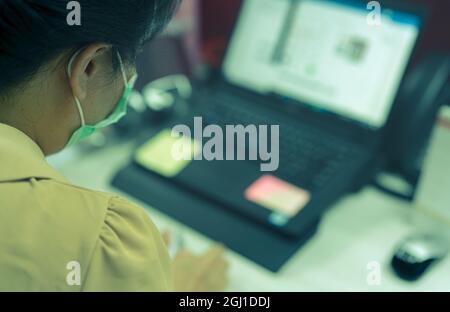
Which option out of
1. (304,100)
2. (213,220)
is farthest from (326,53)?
(213,220)

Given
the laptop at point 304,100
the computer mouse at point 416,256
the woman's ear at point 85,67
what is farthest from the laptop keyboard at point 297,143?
the woman's ear at point 85,67

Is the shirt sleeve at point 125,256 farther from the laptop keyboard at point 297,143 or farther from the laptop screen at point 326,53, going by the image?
the laptop screen at point 326,53

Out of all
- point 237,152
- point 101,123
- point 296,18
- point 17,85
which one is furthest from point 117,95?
point 296,18

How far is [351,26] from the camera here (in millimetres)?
994

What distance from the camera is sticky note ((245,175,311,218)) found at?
906 mm

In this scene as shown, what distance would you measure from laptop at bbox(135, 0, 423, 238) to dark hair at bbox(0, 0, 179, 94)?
40 centimetres

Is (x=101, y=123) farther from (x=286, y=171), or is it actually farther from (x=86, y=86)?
→ (x=286, y=171)

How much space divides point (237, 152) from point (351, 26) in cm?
29

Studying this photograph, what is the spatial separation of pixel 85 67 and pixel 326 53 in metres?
0.53

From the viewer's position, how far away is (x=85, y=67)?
0.60m

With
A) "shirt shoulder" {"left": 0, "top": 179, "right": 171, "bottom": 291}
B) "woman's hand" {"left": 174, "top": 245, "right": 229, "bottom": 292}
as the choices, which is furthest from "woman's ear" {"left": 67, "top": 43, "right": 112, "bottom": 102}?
"woman's hand" {"left": 174, "top": 245, "right": 229, "bottom": 292}

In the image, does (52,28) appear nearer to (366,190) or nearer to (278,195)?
(278,195)

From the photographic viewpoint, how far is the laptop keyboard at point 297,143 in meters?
0.96

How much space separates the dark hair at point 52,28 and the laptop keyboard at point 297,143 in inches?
17.0
